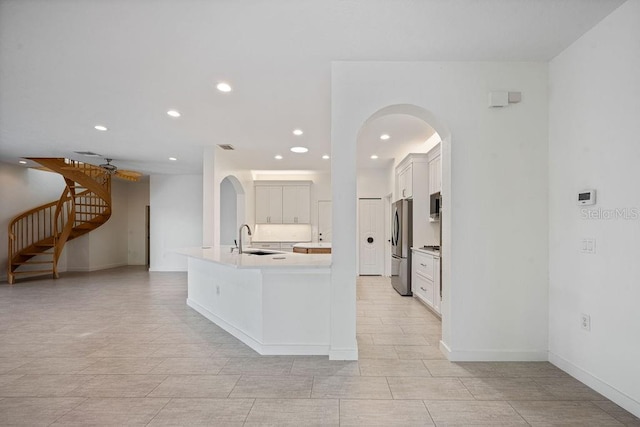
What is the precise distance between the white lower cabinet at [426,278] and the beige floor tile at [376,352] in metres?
1.37

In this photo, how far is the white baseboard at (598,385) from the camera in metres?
2.12

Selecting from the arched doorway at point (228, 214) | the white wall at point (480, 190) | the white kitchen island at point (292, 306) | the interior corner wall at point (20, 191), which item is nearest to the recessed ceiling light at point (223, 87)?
the white wall at point (480, 190)

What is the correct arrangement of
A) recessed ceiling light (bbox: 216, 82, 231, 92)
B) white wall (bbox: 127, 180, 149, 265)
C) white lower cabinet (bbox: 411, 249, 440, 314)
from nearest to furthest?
recessed ceiling light (bbox: 216, 82, 231, 92) < white lower cabinet (bbox: 411, 249, 440, 314) < white wall (bbox: 127, 180, 149, 265)

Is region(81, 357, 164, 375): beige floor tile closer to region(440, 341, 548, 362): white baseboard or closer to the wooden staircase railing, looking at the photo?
region(440, 341, 548, 362): white baseboard

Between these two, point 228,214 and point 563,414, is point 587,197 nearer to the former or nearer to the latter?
point 563,414

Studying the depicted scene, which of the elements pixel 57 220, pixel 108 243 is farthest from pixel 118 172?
pixel 108 243

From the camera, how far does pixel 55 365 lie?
2.88 metres

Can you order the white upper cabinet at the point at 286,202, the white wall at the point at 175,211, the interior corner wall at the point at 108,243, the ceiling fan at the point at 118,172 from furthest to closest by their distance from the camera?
1. the interior corner wall at the point at 108,243
2. the white wall at the point at 175,211
3. the white upper cabinet at the point at 286,202
4. the ceiling fan at the point at 118,172

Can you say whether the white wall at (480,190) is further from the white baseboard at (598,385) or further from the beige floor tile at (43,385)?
the beige floor tile at (43,385)

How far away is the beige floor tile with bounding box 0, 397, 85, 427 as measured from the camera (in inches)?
80.7

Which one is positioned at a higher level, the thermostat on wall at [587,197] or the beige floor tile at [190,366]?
the thermostat on wall at [587,197]

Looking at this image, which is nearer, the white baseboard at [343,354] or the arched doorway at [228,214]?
the white baseboard at [343,354]

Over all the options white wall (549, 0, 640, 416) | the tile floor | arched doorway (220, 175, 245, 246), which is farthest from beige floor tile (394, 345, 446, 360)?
arched doorway (220, 175, 245, 246)

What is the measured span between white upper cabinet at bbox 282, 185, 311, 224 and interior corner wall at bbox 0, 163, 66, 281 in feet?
19.6
